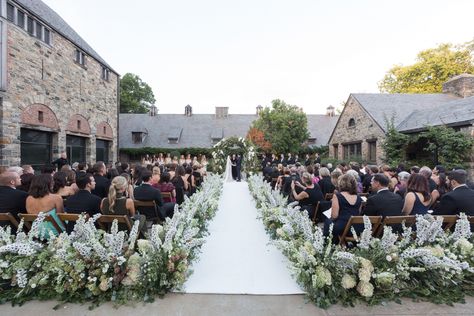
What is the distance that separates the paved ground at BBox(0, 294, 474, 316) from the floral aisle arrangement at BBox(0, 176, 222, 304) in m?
0.12

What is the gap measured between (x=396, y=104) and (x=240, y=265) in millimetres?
21074

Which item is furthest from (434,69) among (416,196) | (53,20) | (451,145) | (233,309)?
(233,309)

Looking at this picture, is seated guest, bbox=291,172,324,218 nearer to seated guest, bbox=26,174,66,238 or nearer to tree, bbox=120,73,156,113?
seated guest, bbox=26,174,66,238

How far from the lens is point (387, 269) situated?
3.18 m

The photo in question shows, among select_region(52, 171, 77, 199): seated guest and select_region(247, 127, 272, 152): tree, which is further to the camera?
select_region(247, 127, 272, 152): tree

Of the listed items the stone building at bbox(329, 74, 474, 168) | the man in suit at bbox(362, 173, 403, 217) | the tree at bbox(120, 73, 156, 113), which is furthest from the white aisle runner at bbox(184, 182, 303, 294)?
the tree at bbox(120, 73, 156, 113)

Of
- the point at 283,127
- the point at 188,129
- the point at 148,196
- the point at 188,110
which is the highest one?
the point at 188,110

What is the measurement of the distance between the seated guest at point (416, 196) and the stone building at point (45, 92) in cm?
1241

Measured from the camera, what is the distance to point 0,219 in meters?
3.69

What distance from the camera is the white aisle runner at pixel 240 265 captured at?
3.47 m

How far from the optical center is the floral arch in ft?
58.3

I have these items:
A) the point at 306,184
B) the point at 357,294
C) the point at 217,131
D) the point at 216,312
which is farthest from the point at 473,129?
the point at 217,131

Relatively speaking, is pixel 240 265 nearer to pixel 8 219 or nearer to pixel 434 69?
pixel 8 219

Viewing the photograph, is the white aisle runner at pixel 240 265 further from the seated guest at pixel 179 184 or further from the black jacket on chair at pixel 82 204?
the black jacket on chair at pixel 82 204
